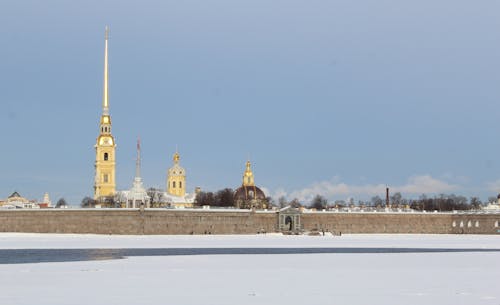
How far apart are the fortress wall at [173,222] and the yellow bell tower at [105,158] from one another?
3790 centimetres

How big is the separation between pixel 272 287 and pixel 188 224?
264ft

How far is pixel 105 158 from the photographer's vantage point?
15138cm

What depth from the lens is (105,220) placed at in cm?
11031

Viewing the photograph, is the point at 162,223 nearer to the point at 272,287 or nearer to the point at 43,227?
the point at 43,227

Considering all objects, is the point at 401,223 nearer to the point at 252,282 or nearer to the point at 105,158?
the point at 105,158

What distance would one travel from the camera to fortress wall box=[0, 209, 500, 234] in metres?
110

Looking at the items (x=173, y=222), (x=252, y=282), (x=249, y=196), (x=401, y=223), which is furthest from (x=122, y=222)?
(x=252, y=282)

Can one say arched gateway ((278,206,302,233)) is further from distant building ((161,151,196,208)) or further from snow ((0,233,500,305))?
snow ((0,233,500,305))

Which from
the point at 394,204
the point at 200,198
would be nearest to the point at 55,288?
the point at 200,198

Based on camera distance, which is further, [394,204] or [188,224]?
[394,204]

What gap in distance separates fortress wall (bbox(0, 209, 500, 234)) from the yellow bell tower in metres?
37.9

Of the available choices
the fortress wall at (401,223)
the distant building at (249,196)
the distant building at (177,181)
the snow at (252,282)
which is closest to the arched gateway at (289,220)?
the fortress wall at (401,223)

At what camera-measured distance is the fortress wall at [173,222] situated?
110312mm

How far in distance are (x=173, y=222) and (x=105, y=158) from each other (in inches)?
1680
